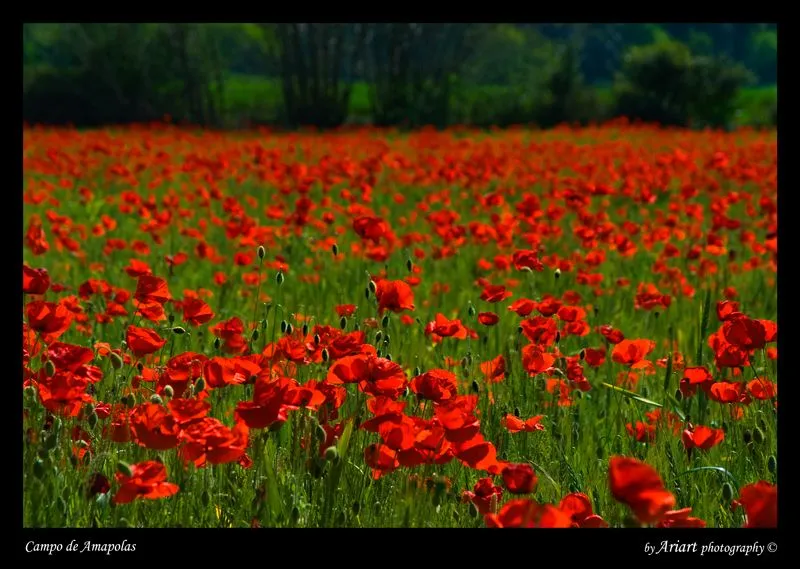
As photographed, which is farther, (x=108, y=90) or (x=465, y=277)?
(x=108, y=90)

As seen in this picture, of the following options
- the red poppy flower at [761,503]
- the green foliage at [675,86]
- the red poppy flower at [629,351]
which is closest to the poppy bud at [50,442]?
the red poppy flower at [761,503]

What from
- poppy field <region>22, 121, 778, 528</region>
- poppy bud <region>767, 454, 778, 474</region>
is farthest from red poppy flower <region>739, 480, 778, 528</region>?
poppy bud <region>767, 454, 778, 474</region>

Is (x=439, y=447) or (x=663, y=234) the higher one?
(x=663, y=234)

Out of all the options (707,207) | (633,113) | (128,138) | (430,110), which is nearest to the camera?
(707,207)

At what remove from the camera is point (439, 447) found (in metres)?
1.76

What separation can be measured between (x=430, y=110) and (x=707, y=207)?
38.4 feet

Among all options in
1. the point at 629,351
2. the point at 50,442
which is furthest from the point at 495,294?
the point at 50,442

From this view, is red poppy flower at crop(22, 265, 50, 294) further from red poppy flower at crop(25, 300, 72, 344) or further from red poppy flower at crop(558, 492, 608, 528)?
red poppy flower at crop(558, 492, 608, 528)

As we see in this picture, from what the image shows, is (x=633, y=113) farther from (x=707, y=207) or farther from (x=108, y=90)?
(x=707, y=207)

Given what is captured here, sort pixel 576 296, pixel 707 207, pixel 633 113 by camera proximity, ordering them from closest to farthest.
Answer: pixel 576 296 < pixel 707 207 < pixel 633 113

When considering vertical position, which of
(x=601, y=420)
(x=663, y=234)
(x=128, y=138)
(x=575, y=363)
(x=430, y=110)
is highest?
(x=430, y=110)

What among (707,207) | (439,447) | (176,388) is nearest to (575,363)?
(439,447)

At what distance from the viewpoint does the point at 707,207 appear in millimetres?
7797

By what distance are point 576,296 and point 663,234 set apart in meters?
1.44
